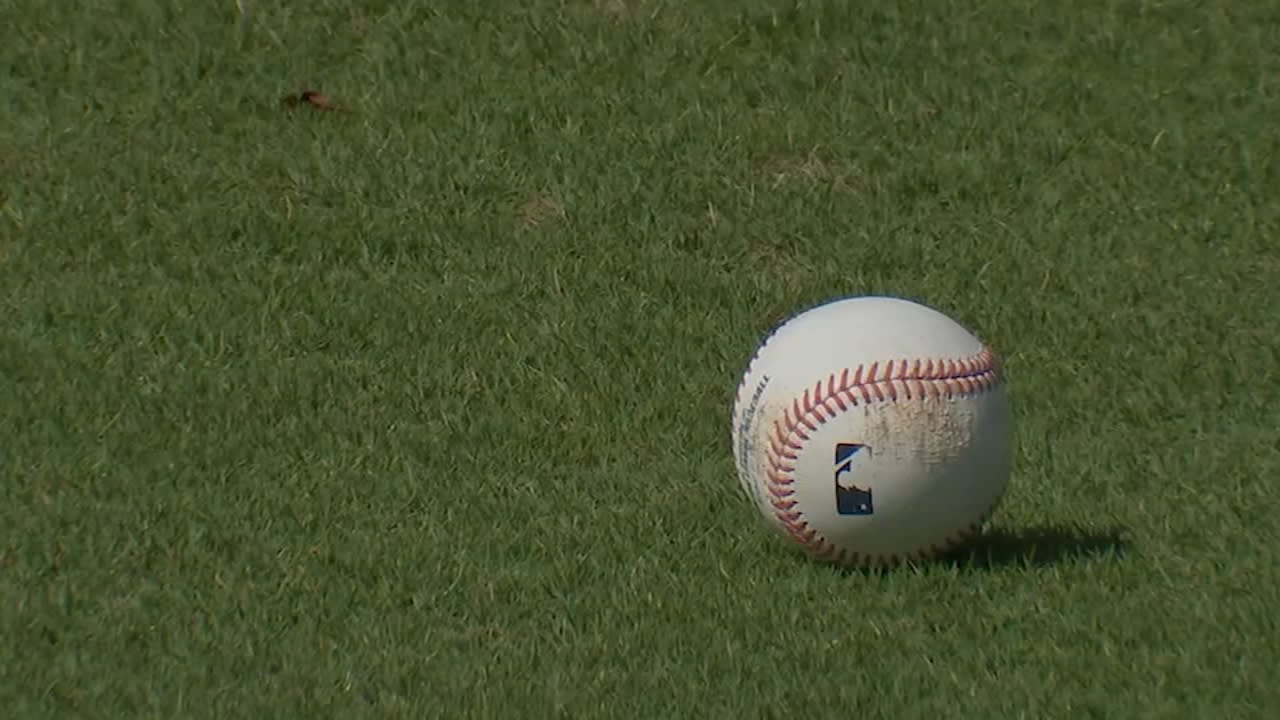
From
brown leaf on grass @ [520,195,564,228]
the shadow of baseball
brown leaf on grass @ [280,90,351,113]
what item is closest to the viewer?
the shadow of baseball

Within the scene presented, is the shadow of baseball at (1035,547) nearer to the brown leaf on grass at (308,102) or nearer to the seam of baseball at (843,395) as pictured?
the seam of baseball at (843,395)

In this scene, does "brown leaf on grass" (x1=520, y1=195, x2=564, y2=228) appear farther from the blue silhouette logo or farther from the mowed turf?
the blue silhouette logo

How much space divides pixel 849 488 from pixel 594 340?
2.35 metres

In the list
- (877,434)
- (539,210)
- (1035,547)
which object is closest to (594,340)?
(539,210)

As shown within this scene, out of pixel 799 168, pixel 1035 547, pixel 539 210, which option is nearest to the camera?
pixel 1035 547

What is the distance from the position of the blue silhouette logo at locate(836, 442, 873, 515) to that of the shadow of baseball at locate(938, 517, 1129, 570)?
375 mm

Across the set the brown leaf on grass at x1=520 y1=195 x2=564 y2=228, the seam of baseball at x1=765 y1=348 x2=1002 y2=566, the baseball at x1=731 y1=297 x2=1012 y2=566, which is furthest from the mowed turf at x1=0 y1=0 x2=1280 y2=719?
the seam of baseball at x1=765 y1=348 x2=1002 y2=566

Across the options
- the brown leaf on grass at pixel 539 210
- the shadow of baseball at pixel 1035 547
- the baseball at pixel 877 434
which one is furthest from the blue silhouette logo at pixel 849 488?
the brown leaf on grass at pixel 539 210

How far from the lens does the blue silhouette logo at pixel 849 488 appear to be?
6.15 metres

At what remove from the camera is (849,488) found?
Result: 20.3ft

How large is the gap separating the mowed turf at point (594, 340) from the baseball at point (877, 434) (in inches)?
6.1

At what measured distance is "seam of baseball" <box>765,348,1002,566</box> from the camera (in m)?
6.16

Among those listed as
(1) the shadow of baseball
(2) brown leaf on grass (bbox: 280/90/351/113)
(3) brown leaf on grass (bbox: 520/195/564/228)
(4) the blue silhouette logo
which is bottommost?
(2) brown leaf on grass (bbox: 280/90/351/113)

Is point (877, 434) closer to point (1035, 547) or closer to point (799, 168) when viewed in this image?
point (1035, 547)
